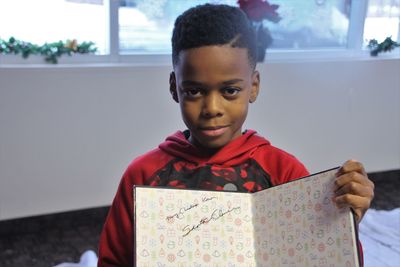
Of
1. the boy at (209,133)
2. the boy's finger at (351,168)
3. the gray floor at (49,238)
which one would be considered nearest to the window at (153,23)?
the gray floor at (49,238)

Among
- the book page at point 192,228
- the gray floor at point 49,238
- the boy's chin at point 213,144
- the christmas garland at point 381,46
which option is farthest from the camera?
the christmas garland at point 381,46

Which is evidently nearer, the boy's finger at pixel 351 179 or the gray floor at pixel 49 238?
the boy's finger at pixel 351 179

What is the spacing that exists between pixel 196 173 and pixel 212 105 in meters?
0.16

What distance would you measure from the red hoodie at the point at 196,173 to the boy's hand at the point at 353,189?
8.1 inches

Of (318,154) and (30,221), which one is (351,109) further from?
(30,221)

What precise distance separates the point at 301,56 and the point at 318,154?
1.87 ft

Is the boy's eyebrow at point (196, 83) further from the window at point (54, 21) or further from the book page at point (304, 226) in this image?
the window at point (54, 21)

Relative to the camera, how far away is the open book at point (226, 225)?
0.72m

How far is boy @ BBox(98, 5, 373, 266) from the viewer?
0.81 m

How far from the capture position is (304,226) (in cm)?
71

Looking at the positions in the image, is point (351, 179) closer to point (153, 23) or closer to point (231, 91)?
point (231, 91)

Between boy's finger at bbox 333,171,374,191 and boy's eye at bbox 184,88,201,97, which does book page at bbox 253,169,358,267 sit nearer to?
boy's finger at bbox 333,171,374,191

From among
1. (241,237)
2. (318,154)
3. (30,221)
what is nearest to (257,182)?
(241,237)
